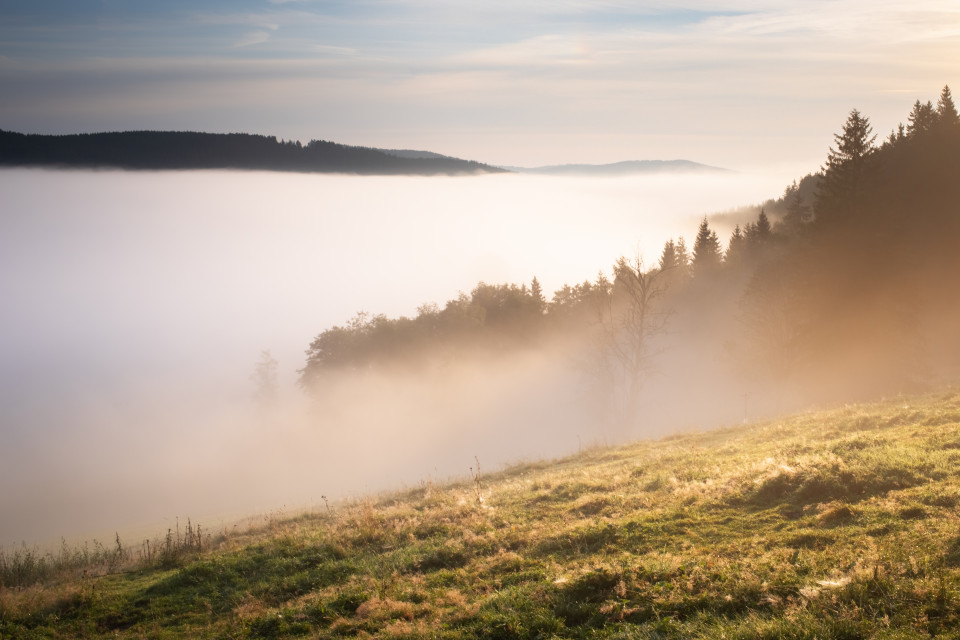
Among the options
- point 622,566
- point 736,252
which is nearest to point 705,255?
point 736,252

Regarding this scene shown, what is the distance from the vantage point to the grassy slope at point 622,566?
7670 mm

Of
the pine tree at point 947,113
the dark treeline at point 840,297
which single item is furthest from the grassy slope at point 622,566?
the pine tree at point 947,113

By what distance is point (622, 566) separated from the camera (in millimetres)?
9758

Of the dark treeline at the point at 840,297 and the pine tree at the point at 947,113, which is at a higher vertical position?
the pine tree at the point at 947,113

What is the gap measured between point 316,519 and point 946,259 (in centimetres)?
4952

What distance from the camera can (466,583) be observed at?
1070 cm

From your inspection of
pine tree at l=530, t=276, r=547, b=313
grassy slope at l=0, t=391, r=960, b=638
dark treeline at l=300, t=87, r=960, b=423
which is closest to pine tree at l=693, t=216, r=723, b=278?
dark treeline at l=300, t=87, r=960, b=423

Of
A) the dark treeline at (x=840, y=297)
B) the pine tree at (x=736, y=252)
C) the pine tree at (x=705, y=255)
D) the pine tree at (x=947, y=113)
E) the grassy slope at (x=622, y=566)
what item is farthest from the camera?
the pine tree at (x=705, y=255)

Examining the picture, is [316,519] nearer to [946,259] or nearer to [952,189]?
[946,259]

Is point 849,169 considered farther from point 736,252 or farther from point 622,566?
point 622,566

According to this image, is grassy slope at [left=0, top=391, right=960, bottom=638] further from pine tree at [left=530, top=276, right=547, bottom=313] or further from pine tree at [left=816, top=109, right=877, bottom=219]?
pine tree at [left=530, top=276, right=547, bottom=313]

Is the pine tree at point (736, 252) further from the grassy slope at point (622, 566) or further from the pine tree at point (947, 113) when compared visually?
the grassy slope at point (622, 566)

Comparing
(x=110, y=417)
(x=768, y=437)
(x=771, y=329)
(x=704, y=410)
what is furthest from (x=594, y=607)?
(x=110, y=417)

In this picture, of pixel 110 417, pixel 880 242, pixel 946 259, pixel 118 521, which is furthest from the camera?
pixel 110 417
